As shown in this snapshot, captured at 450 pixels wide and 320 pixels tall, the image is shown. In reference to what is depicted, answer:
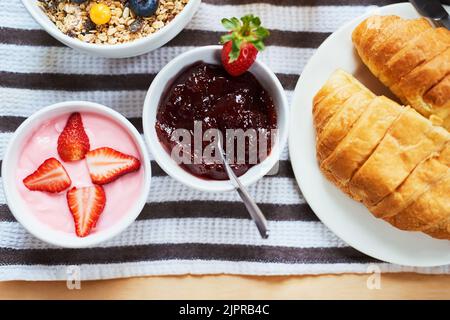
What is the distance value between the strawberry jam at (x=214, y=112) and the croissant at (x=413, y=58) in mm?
309

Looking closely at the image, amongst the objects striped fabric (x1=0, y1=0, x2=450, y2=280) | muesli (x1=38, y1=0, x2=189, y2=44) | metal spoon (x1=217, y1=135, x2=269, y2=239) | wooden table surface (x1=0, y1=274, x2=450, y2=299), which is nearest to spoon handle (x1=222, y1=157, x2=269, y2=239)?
metal spoon (x1=217, y1=135, x2=269, y2=239)

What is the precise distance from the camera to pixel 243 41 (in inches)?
56.1

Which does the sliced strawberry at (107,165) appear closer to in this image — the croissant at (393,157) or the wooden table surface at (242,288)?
the wooden table surface at (242,288)

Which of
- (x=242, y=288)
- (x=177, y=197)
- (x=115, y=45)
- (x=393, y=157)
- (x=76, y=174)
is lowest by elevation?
(x=242, y=288)

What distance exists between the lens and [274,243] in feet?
5.50

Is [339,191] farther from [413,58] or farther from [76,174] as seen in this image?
[76,174]

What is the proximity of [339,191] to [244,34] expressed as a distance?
52cm

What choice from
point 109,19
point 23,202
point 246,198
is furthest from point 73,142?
point 246,198

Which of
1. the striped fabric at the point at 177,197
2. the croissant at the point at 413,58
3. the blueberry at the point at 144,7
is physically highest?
the blueberry at the point at 144,7

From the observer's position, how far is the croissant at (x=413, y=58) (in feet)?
4.94

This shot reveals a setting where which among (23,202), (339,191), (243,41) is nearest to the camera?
(243,41)

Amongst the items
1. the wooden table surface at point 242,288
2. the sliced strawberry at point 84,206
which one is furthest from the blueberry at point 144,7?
the wooden table surface at point 242,288
